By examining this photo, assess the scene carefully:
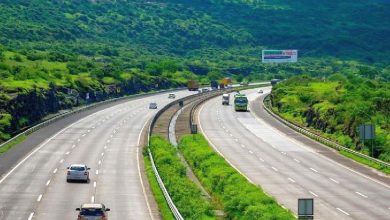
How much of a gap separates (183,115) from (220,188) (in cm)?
7220

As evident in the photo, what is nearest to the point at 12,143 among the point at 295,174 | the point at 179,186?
the point at 295,174

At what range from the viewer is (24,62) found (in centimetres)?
17175

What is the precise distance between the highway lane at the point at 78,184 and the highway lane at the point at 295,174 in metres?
9.69

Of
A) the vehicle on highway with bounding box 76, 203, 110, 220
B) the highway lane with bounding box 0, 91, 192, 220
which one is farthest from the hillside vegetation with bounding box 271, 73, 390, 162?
the vehicle on highway with bounding box 76, 203, 110, 220

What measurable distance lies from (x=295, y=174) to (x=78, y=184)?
18993 millimetres

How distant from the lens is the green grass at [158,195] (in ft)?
171

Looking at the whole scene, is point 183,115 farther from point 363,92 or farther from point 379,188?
point 379,188

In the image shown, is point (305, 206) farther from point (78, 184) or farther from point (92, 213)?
point (78, 184)

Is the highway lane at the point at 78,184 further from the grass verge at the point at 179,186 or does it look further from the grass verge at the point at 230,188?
the grass verge at the point at 230,188

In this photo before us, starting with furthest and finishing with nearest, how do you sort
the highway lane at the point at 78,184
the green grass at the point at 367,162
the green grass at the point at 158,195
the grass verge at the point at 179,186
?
the green grass at the point at 367,162 < the highway lane at the point at 78,184 < the green grass at the point at 158,195 < the grass verge at the point at 179,186

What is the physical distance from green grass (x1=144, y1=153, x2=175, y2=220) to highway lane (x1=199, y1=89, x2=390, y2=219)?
782 centimetres

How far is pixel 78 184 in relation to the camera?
65625 millimetres

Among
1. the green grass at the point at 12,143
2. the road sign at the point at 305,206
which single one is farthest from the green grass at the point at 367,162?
the road sign at the point at 305,206

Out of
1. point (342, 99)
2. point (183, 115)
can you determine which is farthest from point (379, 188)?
point (183, 115)
